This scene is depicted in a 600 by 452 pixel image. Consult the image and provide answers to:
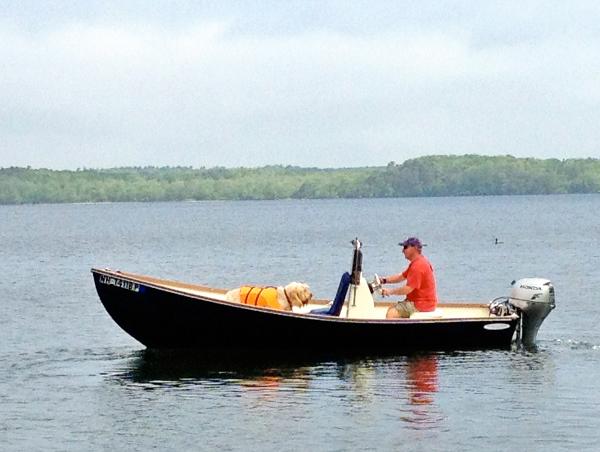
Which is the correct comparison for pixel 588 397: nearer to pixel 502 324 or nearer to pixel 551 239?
pixel 502 324

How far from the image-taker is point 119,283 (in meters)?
25.7

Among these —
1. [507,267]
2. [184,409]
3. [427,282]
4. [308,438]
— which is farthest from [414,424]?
[507,267]

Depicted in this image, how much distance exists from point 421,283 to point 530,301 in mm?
2173

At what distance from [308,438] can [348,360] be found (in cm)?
651

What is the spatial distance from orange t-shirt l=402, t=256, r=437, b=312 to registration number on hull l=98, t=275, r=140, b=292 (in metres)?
4.79

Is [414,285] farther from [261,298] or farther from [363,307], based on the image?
[261,298]

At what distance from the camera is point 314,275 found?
57625 millimetres

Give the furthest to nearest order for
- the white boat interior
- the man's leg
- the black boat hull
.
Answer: the man's leg, the white boat interior, the black boat hull

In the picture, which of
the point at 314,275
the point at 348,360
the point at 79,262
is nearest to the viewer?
the point at 348,360

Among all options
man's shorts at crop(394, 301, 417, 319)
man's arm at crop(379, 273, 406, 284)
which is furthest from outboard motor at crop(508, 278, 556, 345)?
man's arm at crop(379, 273, 406, 284)

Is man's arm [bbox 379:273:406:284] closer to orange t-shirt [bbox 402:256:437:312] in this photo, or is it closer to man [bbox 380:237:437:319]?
man [bbox 380:237:437:319]

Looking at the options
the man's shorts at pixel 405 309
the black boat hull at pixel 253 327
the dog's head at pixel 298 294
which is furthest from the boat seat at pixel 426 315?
the dog's head at pixel 298 294

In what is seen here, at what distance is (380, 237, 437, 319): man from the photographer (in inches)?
1012

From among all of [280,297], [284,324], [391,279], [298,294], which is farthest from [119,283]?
[391,279]
